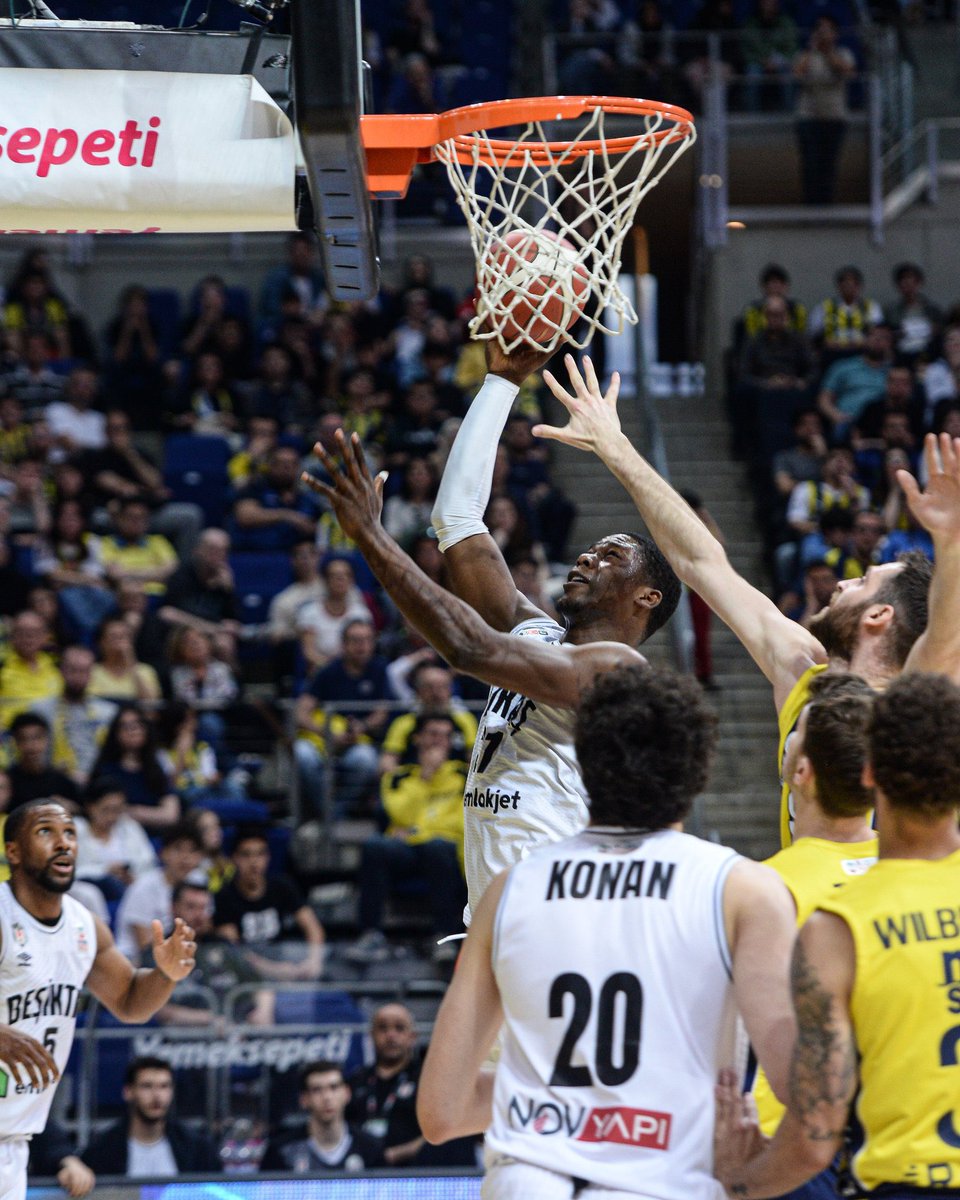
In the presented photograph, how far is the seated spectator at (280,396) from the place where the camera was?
14.0 meters

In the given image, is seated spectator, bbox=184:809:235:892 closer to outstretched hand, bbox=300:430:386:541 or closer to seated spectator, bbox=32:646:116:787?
seated spectator, bbox=32:646:116:787

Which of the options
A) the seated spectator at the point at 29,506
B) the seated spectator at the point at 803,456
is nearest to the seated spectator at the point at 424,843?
the seated spectator at the point at 29,506

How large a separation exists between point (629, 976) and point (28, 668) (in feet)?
28.0

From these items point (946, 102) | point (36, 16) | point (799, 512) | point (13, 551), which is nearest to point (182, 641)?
point (13, 551)

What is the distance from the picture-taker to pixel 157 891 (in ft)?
30.4

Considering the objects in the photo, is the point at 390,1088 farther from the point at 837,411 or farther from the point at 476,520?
the point at 837,411

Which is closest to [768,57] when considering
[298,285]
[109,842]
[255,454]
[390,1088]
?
[298,285]

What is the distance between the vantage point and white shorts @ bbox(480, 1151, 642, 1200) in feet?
9.82

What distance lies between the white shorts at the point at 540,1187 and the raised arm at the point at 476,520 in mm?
1894

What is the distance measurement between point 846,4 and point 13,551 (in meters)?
11.1

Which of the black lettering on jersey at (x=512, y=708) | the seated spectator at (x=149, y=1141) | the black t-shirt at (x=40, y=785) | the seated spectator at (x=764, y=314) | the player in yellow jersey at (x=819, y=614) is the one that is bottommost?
the seated spectator at (x=149, y=1141)

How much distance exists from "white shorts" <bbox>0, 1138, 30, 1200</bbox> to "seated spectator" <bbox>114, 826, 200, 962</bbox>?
3.46 m

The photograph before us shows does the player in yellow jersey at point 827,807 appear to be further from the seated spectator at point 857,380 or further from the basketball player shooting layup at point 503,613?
the seated spectator at point 857,380

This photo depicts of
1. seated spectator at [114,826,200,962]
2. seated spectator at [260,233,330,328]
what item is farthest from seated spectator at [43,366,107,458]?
seated spectator at [114,826,200,962]
